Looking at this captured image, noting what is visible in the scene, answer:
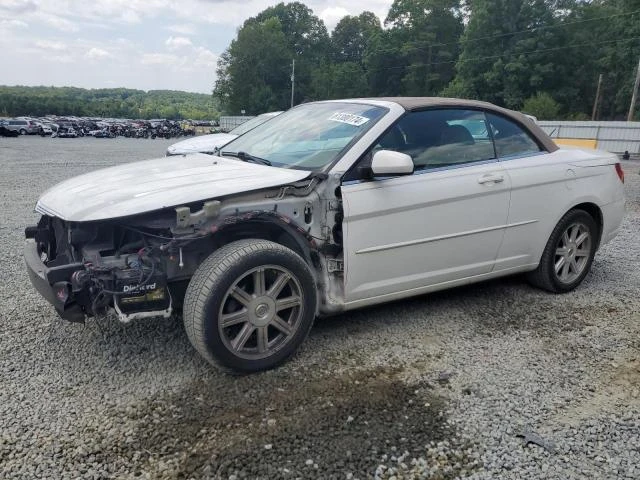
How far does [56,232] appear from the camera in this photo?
11.5 feet

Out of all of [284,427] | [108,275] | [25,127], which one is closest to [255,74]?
[25,127]

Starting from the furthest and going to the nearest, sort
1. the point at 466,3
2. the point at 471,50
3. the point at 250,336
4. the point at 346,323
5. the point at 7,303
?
the point at 466,3
the point at 471,50
the point at 7,303
the point at 346,323
the point at 250,336

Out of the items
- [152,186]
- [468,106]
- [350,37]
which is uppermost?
[350,37]

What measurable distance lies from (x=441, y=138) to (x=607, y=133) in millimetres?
24101

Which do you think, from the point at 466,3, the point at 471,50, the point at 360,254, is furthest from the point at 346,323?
the point at 466,3

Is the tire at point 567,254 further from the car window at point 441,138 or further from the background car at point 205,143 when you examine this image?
the background car at point 205,143

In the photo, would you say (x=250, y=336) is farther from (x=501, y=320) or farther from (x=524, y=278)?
(x=524, y=278)

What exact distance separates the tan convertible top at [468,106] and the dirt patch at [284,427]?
1.94 metres

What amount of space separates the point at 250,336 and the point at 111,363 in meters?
0.91

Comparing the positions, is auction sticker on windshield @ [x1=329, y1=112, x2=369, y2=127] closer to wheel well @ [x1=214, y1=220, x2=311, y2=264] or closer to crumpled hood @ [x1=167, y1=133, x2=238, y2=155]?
wheel well @ [x1=214, y1=220, x2=311, y2=264]

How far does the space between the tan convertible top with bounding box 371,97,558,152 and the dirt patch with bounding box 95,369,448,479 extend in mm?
1941

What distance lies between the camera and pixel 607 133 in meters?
24.2

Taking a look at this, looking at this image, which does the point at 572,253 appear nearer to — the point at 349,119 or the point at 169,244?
the point at 349,119

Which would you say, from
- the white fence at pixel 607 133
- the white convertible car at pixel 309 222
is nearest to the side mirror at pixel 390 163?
the white convertible car at pixel 309 222
